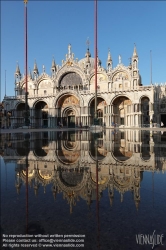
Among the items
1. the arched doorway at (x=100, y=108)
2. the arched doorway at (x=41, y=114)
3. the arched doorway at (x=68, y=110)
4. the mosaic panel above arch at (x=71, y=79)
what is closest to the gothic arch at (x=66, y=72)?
the mosaic panel above arch at (x=71, y=79)

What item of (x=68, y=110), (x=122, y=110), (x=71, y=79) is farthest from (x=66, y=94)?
(x=122, y=110)

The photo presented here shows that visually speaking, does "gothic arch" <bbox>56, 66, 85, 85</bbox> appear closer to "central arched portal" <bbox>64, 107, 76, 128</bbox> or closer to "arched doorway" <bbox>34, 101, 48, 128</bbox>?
"arched doorway" <bbox>34, 101, 48, 128</bbox>

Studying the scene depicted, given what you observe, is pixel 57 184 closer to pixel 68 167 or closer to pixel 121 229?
pixel 68 167

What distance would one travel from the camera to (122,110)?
4072 centimetres

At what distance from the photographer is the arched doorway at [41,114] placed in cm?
4719

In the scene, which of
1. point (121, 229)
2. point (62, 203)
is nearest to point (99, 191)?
point (62, 203)

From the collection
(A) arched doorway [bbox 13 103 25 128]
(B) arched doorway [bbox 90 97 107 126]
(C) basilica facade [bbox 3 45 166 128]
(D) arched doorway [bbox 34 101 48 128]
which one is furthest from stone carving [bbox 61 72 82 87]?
(A) arched doorway [bbox 13 103 25 128]

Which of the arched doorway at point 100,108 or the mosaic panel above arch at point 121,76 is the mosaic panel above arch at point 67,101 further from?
the mosaic panel above arch at point 121,76

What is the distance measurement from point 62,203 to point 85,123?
37744 millimetres

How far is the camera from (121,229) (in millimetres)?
2262

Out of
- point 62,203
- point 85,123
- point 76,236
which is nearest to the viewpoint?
point 76,236

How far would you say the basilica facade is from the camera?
38.3m

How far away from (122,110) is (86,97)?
8.64 m

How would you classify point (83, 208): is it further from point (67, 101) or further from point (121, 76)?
point (67, 101)
